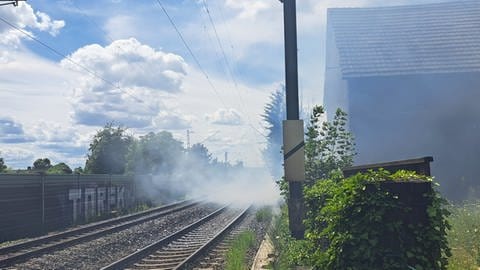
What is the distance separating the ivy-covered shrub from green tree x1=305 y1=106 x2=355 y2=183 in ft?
22.4

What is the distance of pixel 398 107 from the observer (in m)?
26.4

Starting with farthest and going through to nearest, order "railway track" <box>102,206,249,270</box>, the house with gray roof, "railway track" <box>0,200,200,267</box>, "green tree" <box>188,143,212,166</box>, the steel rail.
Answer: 1. "green tree" <box>188,143,212,166</box>
2. the house with gray roof
3. "railway track" <box>0,200,200,267</box>
4. "railway track" <box>102,206,249,270</box>
5. the steel rail

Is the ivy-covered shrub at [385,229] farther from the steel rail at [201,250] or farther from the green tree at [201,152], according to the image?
the green tree at [201,152]

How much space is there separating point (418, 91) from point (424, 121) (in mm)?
1694

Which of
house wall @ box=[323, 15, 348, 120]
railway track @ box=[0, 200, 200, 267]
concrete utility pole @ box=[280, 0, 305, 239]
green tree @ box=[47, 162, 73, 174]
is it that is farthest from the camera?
green tree @ box=[47, 162, 73, 174]

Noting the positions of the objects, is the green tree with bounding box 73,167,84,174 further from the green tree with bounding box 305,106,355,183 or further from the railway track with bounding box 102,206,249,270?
the green tree with bounding box 305,106,355,183

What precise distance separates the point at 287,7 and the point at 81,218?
1917 cm

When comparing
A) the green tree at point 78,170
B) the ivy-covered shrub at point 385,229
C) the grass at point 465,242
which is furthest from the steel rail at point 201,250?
the green tree at point 78,170

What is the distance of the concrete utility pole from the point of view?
26.4 ft

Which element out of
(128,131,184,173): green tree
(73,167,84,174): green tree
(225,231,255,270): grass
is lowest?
(225,231,255,270): grass

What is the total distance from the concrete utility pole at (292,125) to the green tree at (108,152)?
42.8m

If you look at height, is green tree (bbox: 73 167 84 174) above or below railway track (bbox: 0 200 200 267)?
above

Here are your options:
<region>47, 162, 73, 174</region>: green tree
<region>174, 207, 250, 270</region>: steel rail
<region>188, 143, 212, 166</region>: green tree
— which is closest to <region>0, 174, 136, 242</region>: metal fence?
<region>174, 207, 250, 270</region>: steel rail

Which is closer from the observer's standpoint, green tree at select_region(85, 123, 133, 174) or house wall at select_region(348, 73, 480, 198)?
house wall at select_region(348, 73, 480, 198)
